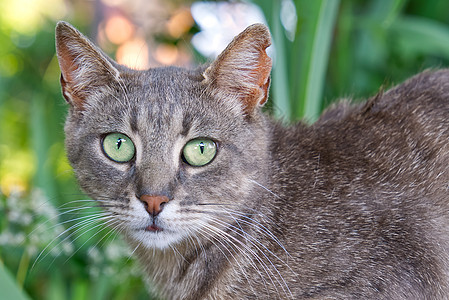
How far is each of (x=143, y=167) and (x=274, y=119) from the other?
534mm

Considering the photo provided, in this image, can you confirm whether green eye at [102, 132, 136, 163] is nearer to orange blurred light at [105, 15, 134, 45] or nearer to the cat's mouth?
the cat's mouth

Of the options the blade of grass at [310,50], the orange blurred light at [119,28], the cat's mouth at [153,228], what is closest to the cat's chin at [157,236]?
the cat's mouth at [153,228]

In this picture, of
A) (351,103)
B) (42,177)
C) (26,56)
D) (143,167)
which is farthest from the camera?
(26,56)

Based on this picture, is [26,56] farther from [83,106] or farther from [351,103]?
[351,103]

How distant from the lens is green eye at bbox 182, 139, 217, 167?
1.21 metres

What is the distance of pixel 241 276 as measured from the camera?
1287 millimetres

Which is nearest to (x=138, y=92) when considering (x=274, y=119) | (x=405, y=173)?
(x=274, y=119)

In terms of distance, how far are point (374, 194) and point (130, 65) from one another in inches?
34.8

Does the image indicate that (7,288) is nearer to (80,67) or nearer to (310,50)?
(80,67)

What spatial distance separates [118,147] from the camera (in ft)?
4.06

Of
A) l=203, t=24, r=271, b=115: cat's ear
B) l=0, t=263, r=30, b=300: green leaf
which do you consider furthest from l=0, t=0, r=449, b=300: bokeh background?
l=203, t=24, r=271, b=115: cat's ear

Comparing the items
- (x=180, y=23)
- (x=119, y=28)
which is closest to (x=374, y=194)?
(x=180, y=23)

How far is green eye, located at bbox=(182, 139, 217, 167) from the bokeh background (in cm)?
29

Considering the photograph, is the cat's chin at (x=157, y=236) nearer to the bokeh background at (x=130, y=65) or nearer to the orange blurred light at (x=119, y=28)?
the bokeh background at (x=130, y=65)
